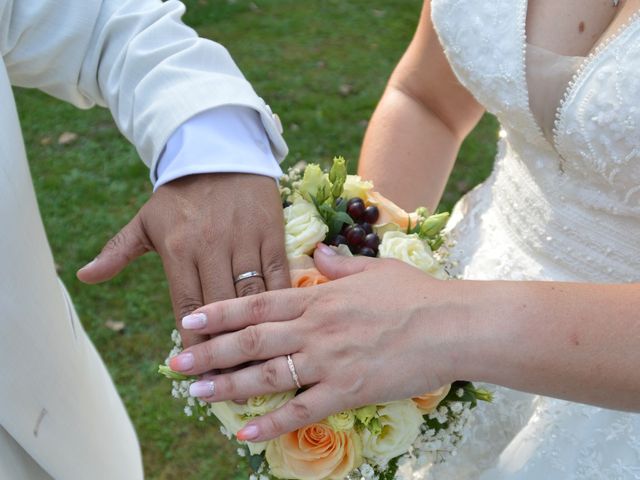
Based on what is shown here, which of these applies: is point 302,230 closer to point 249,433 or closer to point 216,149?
point 216,149

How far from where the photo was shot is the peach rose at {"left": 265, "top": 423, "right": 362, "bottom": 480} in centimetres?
140

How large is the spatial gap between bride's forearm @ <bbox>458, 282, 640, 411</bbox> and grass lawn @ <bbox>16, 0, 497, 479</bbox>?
1768 millimetres

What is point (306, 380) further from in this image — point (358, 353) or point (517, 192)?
point (517, 192)

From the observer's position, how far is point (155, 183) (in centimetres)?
162

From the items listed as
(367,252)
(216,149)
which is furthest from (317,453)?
(216,149)

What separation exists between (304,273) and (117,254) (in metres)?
0.41

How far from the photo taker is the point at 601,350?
4.54 ft

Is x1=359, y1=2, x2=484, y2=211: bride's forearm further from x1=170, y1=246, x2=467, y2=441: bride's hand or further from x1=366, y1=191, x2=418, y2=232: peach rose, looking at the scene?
x1=170, y1=246, x2=467, y2=441: bride's hand

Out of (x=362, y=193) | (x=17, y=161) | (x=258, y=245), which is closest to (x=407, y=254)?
(x=362, y=193)

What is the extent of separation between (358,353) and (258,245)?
12.5 inches

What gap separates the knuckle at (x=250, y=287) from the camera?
1504 millimetres

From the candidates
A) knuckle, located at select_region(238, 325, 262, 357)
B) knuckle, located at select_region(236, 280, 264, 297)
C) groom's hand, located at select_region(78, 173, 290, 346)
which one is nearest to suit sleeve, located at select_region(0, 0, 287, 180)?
groom's hand, located at select_region(78, 173, 290, 346)

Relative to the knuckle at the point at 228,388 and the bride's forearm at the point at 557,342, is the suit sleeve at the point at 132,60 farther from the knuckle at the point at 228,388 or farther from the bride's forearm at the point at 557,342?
the bride's forearm at the point at 557,342

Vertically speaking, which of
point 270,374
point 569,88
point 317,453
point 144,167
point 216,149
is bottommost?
point 144,167
